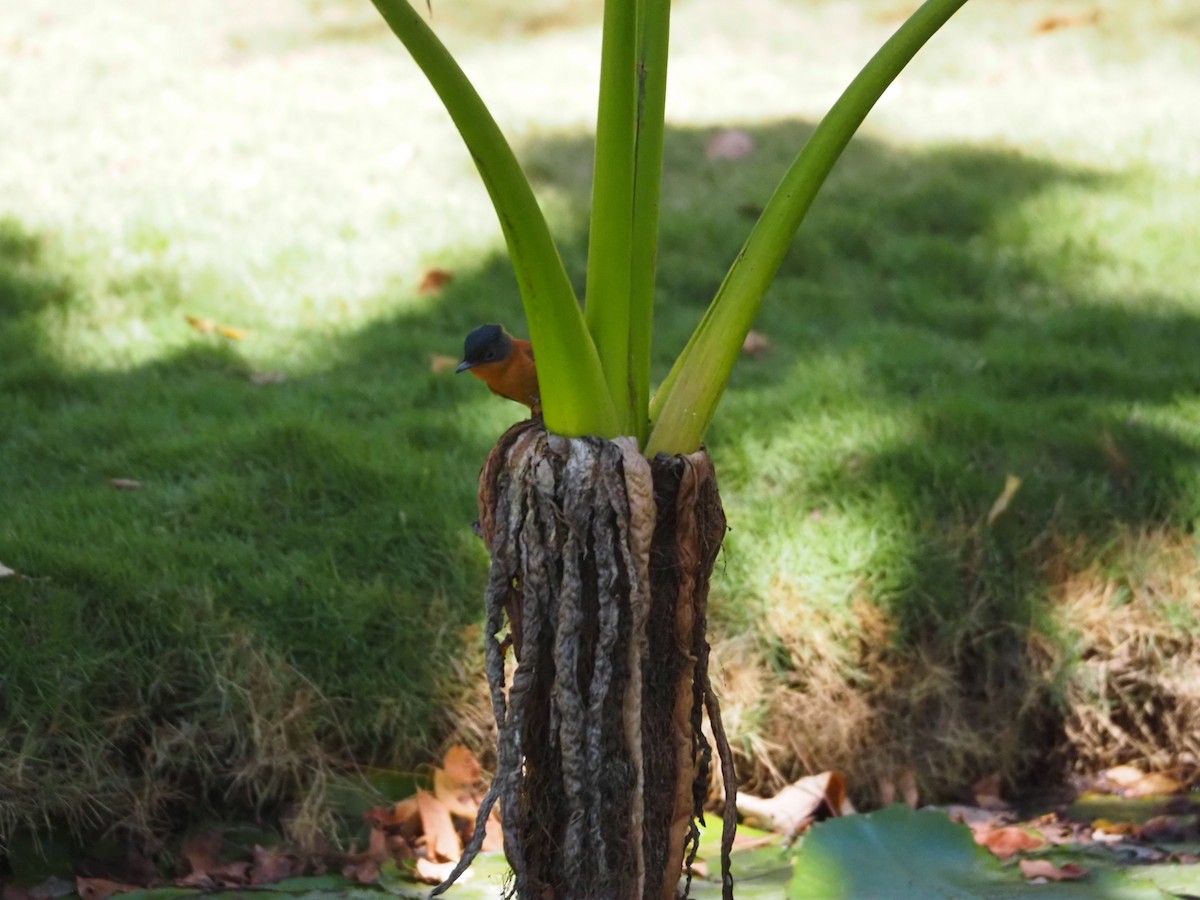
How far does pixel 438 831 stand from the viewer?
298 centimetres

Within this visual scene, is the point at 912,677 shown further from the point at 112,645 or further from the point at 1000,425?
the point at 112,645

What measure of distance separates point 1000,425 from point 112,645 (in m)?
2.60

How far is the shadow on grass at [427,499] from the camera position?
2.99m

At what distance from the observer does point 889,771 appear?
336cm

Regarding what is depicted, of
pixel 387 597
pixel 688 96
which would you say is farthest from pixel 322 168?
pixel 387 597

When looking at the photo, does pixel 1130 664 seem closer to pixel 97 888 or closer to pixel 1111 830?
pixel 1111 830

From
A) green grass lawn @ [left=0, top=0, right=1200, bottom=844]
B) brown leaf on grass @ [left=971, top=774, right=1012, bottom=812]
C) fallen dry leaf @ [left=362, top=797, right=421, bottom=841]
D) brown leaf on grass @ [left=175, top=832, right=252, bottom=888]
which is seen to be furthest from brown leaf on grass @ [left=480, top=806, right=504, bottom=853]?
brown leaf on grass @ [left=971, top=774, right=1012, bottom=812]

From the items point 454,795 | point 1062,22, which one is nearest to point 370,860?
point 454,795

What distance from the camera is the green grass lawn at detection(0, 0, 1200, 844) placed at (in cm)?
310

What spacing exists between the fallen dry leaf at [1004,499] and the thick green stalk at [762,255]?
1.89 metres

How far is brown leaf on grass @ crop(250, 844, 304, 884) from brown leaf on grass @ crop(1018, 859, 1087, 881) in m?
1.52

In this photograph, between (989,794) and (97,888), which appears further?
(989,794)

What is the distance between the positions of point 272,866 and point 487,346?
1.28m

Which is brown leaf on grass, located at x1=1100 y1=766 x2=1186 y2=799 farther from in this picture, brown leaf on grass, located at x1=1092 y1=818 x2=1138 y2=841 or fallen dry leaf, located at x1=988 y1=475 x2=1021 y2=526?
fallen dry leaf, located at x1=988 y1=475 x2=1021 y2=526
